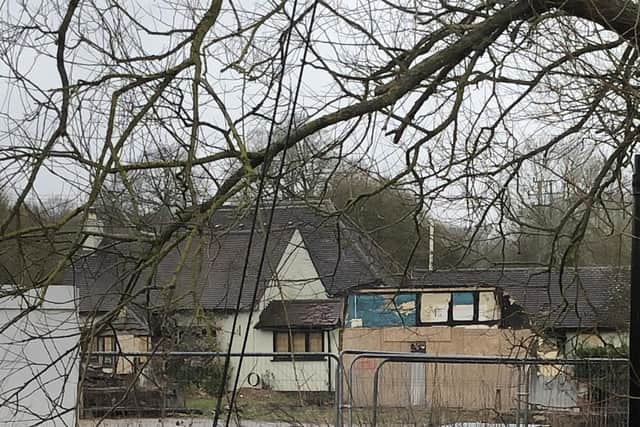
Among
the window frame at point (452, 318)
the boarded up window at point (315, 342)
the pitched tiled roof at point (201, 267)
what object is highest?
the pitched tiled roof at point (201, 267)

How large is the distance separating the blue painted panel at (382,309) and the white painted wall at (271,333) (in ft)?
1.19

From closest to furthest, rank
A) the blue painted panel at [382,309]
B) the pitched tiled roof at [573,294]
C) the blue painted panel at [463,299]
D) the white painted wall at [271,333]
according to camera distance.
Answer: the white painted wall at [271,333], the pitched tiled roof at [573,294], the blue painted panel at [382,309], the blue painted panel at [463,299]

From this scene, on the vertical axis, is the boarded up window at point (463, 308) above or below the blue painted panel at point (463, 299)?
below

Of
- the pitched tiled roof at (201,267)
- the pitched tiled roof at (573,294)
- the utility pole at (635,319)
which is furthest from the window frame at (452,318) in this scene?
the utility pole at (635,319)

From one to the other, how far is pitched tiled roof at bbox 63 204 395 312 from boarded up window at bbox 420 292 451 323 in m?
3.15

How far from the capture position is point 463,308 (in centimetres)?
910

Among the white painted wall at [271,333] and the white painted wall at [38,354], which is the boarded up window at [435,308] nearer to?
the white painted wall at [271,333]

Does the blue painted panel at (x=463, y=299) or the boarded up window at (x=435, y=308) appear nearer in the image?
the boarded up window at (x=435, y=308)

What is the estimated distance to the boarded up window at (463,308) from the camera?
819cm

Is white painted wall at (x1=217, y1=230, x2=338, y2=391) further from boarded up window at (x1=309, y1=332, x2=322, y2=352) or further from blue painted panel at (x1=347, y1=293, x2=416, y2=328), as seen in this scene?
blue painted panel at (x1=347, y1=293, x2=416, y2=328)

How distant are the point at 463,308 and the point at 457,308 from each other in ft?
0.50

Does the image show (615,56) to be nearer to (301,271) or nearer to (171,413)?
(301,271)

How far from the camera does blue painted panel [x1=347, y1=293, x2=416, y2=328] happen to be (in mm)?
5130

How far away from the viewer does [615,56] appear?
132 inches
